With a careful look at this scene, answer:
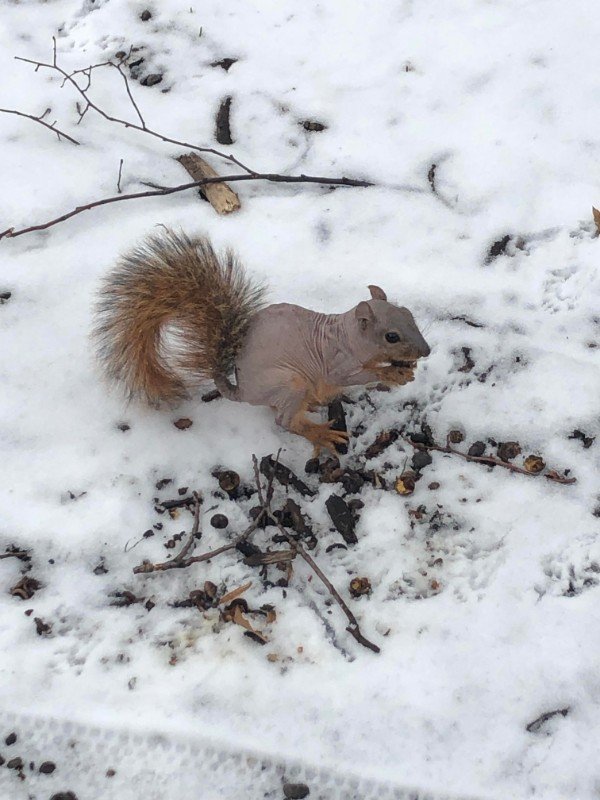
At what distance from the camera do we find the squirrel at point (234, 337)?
2.36m

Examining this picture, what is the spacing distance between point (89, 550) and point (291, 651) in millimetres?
737

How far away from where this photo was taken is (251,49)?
3.56m

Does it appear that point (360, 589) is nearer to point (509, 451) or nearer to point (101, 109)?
point (509, 451)

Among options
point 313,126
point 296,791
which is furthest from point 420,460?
point 313,126

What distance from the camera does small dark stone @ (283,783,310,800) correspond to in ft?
6.53

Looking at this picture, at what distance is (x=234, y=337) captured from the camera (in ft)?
8.05

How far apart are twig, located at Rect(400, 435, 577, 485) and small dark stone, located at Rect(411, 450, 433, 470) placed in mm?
38

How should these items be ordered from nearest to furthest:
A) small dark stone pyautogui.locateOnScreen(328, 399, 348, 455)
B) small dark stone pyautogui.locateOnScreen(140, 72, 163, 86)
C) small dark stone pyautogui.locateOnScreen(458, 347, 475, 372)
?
1. small dark stone pyautogui.locateOnScreen(328, 399, 348, 455)
2. small dark stone pyautogui.locateOnScreen(458, 347, 475, 372)
3. small dark stone pyautogui.locateOnScreen(140, 72, 163, 86)

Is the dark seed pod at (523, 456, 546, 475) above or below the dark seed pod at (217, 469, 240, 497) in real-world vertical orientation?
above

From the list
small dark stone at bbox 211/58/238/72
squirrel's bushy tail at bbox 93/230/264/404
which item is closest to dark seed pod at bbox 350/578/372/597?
squirrel's bushy tail at bbox 93/230/264/404

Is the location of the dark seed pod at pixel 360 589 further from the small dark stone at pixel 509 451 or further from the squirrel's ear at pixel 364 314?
the squirrel's ear at pixel 364 314

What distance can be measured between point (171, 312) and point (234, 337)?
0.74ft

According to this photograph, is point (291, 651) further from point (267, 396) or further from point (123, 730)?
point (267, 396)

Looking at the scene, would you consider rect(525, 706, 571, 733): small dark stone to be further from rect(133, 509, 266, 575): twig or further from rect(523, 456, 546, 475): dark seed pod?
rect(133, 509, 266, 575): twig
